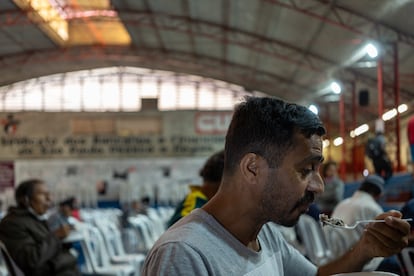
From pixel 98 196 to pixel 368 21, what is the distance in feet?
23.8

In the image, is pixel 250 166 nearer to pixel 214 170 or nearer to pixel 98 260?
pixel 214 170

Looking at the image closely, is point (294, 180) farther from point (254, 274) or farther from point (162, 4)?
point (162, 4)

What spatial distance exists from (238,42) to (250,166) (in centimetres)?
1603

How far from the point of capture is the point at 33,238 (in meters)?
4.13

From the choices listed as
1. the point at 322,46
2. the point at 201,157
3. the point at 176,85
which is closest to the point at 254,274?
the point at 201,157

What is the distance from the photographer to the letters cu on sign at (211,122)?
14.5 m

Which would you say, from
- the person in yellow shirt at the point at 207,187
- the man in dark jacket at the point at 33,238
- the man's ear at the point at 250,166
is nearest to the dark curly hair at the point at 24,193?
the man in dark jacket at the point at 33,238

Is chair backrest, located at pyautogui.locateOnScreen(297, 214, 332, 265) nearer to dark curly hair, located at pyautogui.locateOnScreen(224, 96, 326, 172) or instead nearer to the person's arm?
the person's arm

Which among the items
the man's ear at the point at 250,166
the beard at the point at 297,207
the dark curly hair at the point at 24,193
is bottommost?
the dark curly hair at the point at 24,193

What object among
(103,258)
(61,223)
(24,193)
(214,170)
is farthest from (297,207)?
(103,258)

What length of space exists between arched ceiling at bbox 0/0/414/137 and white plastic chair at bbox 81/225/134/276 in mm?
6954

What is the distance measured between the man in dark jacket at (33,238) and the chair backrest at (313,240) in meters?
2.20

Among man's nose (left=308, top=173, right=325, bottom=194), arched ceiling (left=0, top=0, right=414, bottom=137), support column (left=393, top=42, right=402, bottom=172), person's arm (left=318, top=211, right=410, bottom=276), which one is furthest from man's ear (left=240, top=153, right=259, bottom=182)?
support column (left=393, top=42, right=402, bottom=172)

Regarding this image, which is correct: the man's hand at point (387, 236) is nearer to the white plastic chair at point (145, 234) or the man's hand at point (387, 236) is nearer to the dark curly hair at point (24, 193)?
the dark curly hair at point (24, 193)
